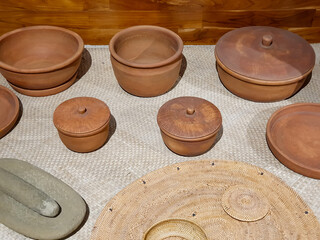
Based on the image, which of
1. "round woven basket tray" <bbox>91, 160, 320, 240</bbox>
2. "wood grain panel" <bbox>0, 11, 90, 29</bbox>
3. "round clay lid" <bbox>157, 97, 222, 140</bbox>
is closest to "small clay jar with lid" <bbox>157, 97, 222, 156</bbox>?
"round clay lid" <bbox>157, 97, 222, 140</bbox>

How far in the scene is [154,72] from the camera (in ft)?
6.84

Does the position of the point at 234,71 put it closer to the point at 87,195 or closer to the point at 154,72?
the point at 154,72

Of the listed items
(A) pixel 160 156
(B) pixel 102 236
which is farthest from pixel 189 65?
(B) pixel 102 236

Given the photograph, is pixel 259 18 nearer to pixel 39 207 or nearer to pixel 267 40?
pixel 267 40

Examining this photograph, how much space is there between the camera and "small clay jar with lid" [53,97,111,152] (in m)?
1.81

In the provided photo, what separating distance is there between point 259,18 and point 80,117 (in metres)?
1.36

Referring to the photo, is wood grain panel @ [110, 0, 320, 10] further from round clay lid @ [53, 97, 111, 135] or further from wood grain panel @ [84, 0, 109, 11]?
round clay lid @ [53, 97, 111, 135]

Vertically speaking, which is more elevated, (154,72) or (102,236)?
(154,72)

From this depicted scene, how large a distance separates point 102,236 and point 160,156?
529 millimetres

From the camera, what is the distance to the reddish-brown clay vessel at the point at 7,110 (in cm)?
199

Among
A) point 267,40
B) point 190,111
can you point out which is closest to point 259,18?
point 267,40

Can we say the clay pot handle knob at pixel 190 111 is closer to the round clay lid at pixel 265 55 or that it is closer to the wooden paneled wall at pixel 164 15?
the round clay lid at pixel 265 55

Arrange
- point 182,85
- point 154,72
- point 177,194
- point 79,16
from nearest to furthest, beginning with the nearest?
point 177,194
point 154,72
point 182,85
point 79,16

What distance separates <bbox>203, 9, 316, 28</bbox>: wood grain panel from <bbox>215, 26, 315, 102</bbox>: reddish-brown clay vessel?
1.05 feet
